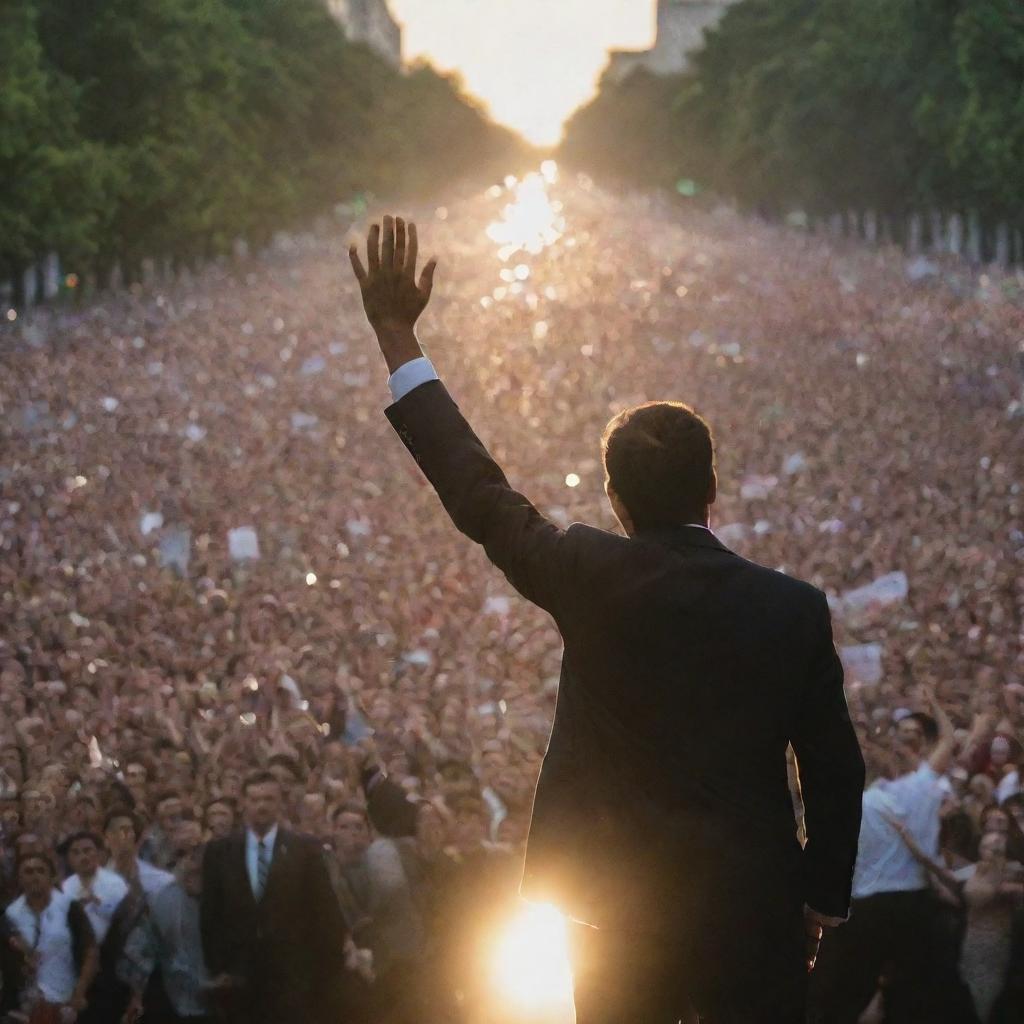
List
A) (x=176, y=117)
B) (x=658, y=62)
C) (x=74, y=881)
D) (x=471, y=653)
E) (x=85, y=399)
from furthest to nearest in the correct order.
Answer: (x=658, y=62) → (x=176, y=117) → (x=85, y=399) → (x=471, y=653) → (x=74, y=881)

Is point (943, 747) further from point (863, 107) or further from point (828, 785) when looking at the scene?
point (863, 107)

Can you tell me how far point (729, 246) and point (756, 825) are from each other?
45118 mm

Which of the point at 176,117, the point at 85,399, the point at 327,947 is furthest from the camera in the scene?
the point at 176,117

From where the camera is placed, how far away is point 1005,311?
96.9 feet

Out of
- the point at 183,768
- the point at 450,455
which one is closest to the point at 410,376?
the point at 450,455

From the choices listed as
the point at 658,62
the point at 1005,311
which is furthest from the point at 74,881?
the point at 658,62

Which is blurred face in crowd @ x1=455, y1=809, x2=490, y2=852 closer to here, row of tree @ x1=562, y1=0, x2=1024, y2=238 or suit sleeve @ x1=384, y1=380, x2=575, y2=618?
suit sleeve @ x1=384, y1=380, x2=575, y2=618

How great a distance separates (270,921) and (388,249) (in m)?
4.53

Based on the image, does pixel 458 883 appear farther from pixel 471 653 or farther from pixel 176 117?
pixel 176 117

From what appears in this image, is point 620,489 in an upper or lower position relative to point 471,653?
lower

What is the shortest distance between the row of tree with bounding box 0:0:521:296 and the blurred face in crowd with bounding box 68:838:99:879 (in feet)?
89.3

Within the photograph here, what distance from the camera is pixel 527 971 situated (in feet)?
25.7

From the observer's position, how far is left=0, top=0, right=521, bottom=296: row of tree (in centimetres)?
3512

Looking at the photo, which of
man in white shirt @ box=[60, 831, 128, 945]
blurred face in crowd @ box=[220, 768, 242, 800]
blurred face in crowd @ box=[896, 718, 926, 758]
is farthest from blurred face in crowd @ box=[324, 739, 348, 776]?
blurred face in crowd @ box=[896, 718, 926, 758]
